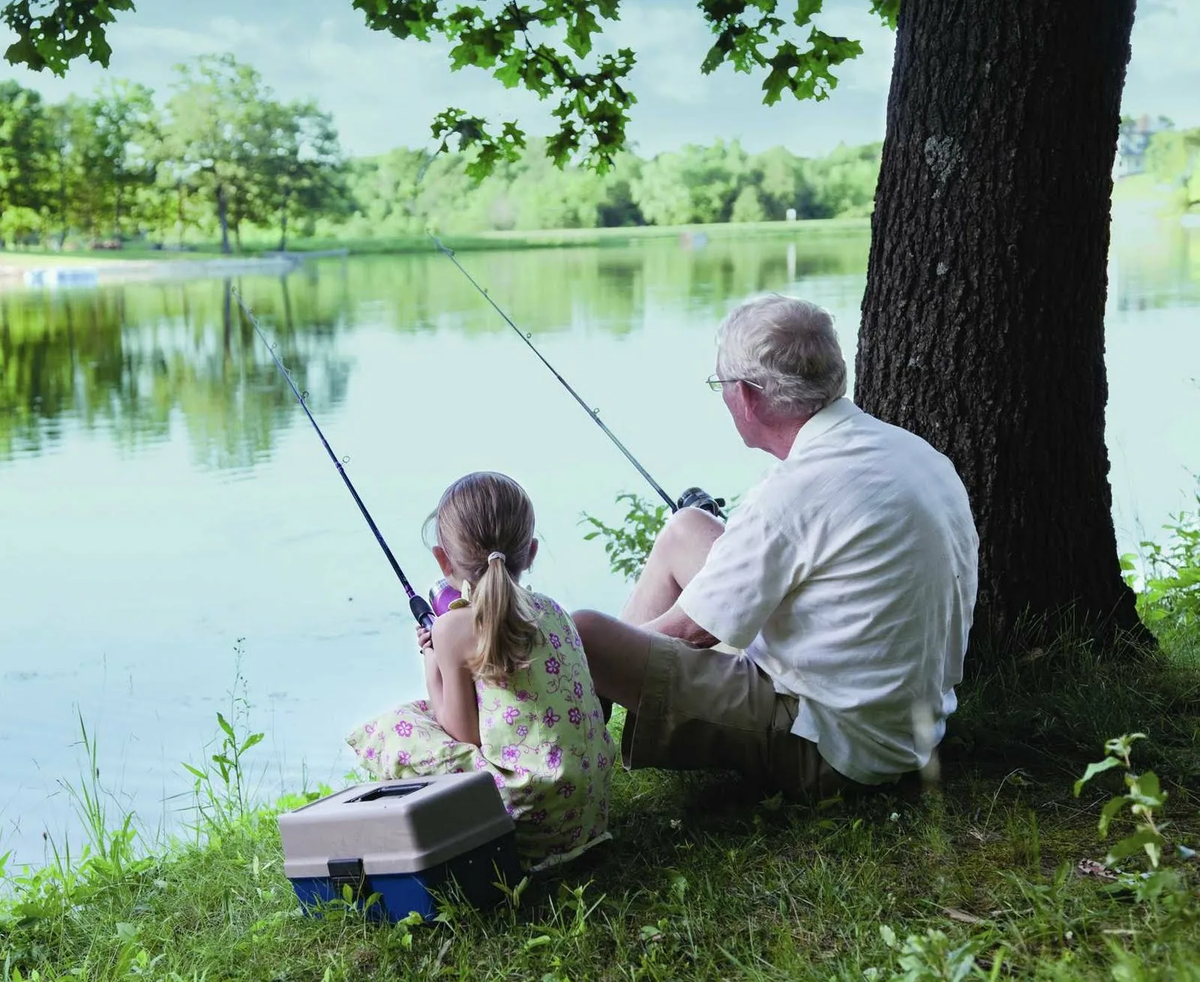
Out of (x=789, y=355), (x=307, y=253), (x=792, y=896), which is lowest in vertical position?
(x=792, y=896)

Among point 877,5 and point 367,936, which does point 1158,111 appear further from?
point 367,936

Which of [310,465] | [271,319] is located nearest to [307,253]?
[271,319]

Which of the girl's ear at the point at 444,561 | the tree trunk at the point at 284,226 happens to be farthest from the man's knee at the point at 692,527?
the tree trunk at the point at 284,226

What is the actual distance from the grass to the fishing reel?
0.56 meters

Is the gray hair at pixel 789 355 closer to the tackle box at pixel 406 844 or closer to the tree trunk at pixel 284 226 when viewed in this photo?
the tackle box at pixel 406 844

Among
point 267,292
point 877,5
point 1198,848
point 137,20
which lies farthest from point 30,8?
point 137,20

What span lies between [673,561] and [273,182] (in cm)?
2327

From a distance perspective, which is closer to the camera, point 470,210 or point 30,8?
point 30,8

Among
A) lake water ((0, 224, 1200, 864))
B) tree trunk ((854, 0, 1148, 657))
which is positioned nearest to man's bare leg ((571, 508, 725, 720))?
tree trunk ((854, 0, 1148, 657))

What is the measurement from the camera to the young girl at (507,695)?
2.16 meters

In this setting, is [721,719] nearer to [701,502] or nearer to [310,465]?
[701,502]

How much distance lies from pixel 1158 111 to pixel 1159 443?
1415 cm

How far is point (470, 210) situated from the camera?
23.1 metres

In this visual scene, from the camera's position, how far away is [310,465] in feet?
37.6
